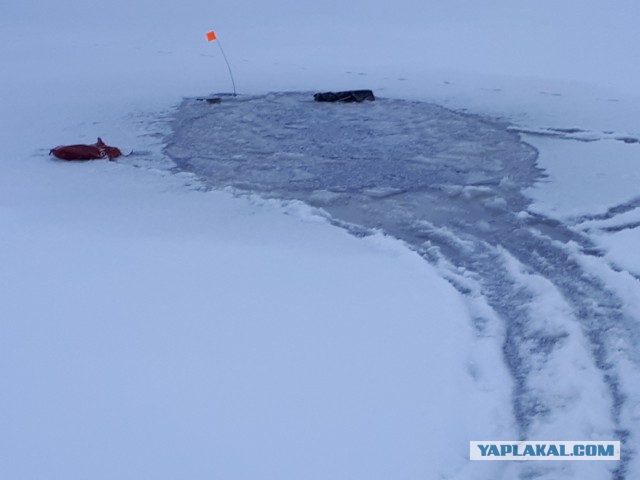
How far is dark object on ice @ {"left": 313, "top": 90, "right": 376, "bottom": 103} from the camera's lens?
948 centimetres

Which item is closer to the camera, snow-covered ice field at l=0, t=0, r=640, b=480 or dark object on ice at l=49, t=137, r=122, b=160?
snow-covered ice field at l=0, t=0, r=640, b=480

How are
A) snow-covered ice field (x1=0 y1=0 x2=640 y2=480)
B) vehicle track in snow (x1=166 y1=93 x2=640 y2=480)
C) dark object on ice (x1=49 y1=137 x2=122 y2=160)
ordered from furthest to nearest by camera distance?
dark object on ice (x1=49 y1=137 x2=122 y2=160)
vehicle track in snow (x1=166 y1=93 x2=640 y2=480)
snow-covered ice field (x1=0 y1=0 x2=640 y2=480)

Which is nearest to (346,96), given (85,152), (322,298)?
(85,152)

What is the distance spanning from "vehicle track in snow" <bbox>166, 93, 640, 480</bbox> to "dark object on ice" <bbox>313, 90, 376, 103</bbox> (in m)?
0.28

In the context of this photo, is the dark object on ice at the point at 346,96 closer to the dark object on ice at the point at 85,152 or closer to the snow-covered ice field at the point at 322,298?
the snow-covered ice field at the point at 322,298

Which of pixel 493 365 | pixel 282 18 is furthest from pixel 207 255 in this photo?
pixel 282 18

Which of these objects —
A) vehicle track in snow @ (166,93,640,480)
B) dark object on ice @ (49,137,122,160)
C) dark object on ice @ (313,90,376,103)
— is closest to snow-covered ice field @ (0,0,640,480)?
vehicle track in snow @ (166,93,640,480)

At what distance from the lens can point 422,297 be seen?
4.14 metres

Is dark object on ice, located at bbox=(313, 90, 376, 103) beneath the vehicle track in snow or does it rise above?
above

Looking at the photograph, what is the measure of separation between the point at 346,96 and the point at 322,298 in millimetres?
5902

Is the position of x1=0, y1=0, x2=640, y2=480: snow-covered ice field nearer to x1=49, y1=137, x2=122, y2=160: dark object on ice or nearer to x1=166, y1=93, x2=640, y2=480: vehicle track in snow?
x1=166, y1=93, x2=640, y2=480: vehicle track in snow

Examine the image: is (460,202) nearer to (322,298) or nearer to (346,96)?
(322,298)

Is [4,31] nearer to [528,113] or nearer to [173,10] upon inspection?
[173,10]

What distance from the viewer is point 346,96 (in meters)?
9.55
